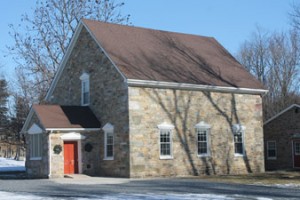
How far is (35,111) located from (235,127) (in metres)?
12.2

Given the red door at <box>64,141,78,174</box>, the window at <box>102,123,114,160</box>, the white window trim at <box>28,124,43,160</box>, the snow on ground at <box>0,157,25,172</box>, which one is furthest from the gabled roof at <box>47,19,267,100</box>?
the snow on ground at <box>0,157,25,172</box>

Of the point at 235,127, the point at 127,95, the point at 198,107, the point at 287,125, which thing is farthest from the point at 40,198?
the point at 287,125

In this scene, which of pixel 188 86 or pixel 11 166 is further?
pixel 11 166

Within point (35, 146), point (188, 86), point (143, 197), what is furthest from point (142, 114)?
point (143, 197)

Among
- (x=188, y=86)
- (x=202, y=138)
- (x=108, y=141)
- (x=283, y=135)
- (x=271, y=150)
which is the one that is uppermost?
(x=188, y=86)

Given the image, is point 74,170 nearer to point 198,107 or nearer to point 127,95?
point 127,95

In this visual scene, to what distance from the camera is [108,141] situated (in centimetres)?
2900

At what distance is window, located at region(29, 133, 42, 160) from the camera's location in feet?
94.7

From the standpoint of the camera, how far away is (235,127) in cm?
3200

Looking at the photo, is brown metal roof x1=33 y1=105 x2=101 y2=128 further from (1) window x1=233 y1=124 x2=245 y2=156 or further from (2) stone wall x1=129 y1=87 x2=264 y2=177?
(1) window x1=233 y1=124 x2=245 y2=156

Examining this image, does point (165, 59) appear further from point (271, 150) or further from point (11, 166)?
point (11, 166)

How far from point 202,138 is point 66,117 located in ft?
26.4

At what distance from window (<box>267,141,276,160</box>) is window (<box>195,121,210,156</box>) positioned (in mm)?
9632

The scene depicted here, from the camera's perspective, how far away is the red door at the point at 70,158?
2859cm
